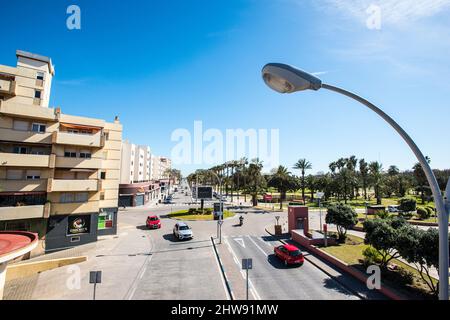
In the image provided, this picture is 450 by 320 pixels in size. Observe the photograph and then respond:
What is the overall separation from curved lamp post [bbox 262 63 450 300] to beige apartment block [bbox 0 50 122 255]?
81.4 feet

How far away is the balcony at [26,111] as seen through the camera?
2047 cm

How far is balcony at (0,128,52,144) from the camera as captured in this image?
20.8m

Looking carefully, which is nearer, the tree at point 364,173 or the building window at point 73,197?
the building window at point 73,197

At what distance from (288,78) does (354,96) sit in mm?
1745

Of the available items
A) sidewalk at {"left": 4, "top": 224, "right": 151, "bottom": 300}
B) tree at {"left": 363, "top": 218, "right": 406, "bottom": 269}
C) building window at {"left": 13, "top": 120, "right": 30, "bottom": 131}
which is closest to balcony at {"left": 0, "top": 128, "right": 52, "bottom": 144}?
building window at {"left": 13, "top": 120, "right": 30, "bottom": 131}

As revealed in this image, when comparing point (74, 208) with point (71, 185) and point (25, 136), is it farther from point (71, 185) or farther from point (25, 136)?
point (25, 136)

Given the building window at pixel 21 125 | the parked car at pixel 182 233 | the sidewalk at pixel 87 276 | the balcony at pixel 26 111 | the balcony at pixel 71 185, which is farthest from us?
the parked car at pixel 182 233

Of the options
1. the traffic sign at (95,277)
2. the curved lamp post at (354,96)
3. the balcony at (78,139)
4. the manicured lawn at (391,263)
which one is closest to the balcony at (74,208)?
the balcony at (78,139)

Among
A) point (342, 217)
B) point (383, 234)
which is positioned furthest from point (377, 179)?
point (383, 234)

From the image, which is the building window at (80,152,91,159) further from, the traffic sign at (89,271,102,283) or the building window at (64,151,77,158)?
the traffic sign at (89,271,102,283)

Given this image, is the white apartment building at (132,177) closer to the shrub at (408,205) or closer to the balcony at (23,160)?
the balcony at (23,160)
